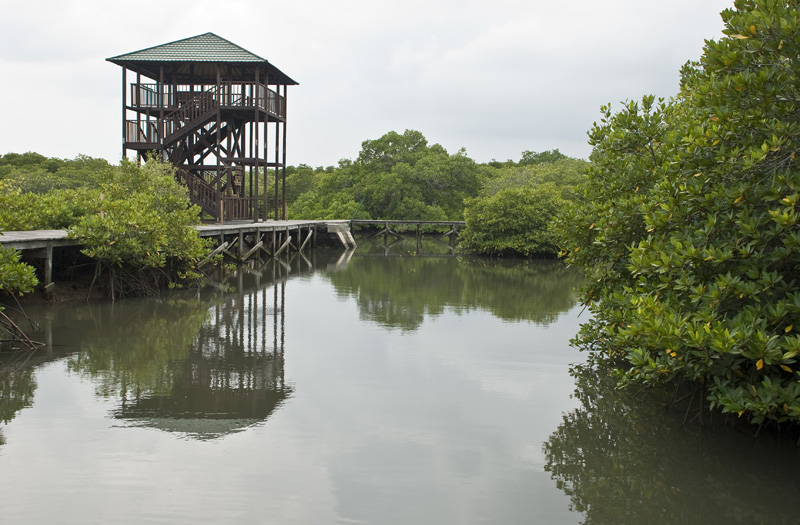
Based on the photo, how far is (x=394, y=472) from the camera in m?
5.77

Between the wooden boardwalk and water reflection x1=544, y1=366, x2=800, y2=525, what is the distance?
779cm

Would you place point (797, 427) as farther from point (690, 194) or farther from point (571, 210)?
point (571, 210)

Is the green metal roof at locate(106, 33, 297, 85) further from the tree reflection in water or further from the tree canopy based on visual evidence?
the tree canopy

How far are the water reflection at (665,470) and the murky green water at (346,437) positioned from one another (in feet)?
0.06

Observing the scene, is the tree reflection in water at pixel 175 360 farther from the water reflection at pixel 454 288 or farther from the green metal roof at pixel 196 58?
the green metal roof at pixel 196 58

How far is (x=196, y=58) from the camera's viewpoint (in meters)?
22.4

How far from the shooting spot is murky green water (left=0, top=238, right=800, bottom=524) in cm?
518

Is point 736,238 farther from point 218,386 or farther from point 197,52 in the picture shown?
point 197,52

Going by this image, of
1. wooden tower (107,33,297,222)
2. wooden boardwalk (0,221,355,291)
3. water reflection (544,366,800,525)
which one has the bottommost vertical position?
water reflection (544,366,800,525)

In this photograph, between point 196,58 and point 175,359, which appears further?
point 196,58

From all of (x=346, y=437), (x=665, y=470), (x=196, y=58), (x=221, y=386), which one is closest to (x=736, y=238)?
(x=665, y=470)

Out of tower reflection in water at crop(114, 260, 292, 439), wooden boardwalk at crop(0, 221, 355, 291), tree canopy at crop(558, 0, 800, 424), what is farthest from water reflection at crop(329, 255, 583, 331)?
tree canopy at crop(558, 0, 800, 424)

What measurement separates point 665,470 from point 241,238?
18031mm

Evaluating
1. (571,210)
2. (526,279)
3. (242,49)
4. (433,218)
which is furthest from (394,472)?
(433,218)
